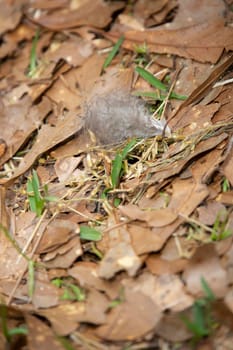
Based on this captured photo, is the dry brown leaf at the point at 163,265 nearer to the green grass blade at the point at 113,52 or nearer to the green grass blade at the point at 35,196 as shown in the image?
the green grass blade at the point at 35,196

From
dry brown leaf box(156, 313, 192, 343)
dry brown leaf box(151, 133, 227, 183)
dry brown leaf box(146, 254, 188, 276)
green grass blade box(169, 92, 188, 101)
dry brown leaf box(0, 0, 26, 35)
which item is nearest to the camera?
dry brown leaf box(156, 313, 192, 343)

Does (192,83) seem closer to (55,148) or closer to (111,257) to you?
(55,148)

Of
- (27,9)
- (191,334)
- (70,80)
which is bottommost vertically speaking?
(191,334)

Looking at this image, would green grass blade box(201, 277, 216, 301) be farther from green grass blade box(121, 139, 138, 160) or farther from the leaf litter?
green grass blade box(121, 139, 138, 160)

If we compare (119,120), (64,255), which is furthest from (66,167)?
(64,255)

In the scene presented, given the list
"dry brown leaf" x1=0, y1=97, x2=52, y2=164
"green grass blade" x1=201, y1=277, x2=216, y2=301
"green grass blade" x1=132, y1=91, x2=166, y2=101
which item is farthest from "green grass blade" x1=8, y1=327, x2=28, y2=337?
"green grass blade" x1=132, y1=91, x2=166, y2=101

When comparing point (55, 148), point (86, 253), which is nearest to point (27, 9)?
point (55, 148)

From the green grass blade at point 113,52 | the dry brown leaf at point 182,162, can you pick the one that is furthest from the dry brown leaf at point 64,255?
the green grass blade at point 113,52
